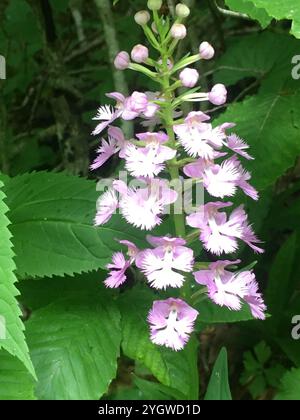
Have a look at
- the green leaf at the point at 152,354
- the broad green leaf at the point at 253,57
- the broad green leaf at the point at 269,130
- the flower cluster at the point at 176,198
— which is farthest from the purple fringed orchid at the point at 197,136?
the broad green leaf at the point at 253,57

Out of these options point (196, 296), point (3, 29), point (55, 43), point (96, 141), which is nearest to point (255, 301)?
point (196, 296)

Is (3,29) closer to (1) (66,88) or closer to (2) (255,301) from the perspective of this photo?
(1) (66,88)

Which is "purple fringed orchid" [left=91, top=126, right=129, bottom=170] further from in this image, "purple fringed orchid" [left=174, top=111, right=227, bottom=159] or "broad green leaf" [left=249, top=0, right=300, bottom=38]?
"broad green leaf" [left=249, top=0, right=300, bottom=38]

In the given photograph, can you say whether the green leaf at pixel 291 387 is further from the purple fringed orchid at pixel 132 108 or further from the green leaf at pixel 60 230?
the purple fringed orchid at pixel 132 108

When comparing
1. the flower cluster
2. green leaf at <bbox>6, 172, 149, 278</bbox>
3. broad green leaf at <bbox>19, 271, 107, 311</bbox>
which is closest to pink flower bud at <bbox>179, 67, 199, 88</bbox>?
the flower cluster

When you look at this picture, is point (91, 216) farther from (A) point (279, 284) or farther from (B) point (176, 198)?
(A) point (279, 284)

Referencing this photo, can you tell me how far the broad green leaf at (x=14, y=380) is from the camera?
1.68 meters

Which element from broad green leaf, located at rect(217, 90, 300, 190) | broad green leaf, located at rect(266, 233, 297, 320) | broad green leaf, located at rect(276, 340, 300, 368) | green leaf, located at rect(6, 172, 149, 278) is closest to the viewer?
green leaf, located at rect(6, 172, 149, 278)

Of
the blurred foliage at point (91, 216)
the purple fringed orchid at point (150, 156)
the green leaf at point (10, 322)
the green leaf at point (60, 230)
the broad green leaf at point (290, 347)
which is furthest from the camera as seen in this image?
the broad green leaf at point (290, 347)

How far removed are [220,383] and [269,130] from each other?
896 millimetres

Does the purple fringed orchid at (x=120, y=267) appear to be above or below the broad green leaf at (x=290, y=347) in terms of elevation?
above

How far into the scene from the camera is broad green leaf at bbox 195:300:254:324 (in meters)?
1.88

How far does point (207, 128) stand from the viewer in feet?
5.20

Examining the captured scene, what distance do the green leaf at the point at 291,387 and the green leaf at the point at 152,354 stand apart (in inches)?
12.3
